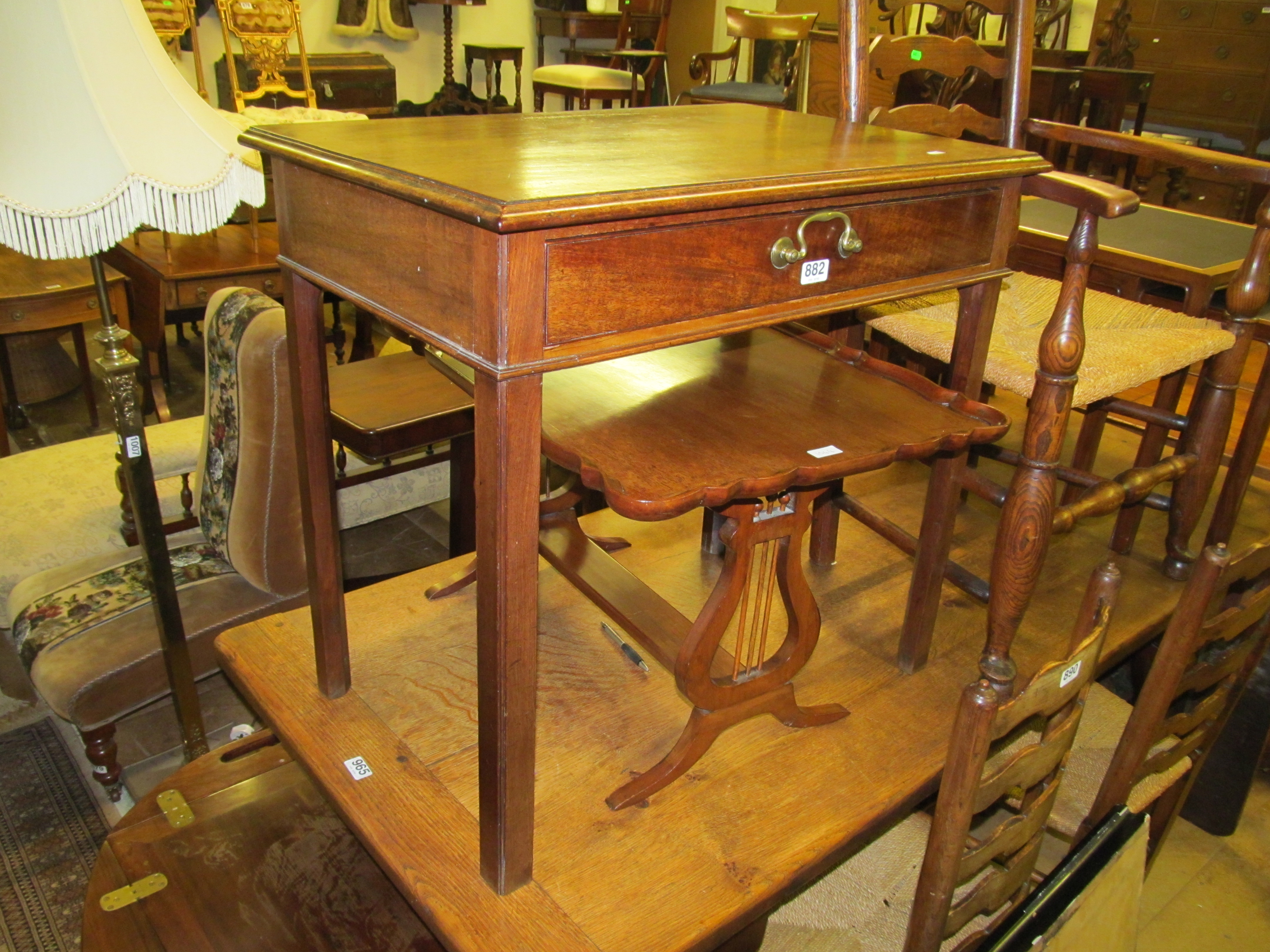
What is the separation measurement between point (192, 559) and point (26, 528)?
478mm

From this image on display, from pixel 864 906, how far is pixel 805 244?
2.92ft

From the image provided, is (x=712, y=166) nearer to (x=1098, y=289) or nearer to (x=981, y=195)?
(x=981, y=195)

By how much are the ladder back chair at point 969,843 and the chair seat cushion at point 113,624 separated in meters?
1.31

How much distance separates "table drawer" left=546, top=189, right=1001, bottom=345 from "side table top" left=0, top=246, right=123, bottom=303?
2810mm

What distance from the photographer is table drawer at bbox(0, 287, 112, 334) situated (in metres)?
3.16

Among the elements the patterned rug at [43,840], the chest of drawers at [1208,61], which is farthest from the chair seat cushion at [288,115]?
the chest of drawers at [1208,61]

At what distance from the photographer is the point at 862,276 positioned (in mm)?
1184

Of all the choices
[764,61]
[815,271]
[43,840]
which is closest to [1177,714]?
[815,271]

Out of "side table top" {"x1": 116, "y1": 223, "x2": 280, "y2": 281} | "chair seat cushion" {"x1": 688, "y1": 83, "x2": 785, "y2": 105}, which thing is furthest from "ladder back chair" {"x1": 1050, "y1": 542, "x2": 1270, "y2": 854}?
"chair seat cushion" {"x1": 688, "y1": 83, "x2": 785, "y2": 105}

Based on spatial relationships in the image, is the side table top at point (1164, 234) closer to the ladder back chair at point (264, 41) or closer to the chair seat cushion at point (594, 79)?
the ladder back chair at point (264, 41)

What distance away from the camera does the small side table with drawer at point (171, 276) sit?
11.2ft

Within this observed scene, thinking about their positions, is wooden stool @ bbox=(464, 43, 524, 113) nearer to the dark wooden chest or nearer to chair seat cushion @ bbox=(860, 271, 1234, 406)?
the dark wooden chest

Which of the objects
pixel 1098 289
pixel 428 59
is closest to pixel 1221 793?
pixel 1098 289

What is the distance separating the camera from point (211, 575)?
2137mm
